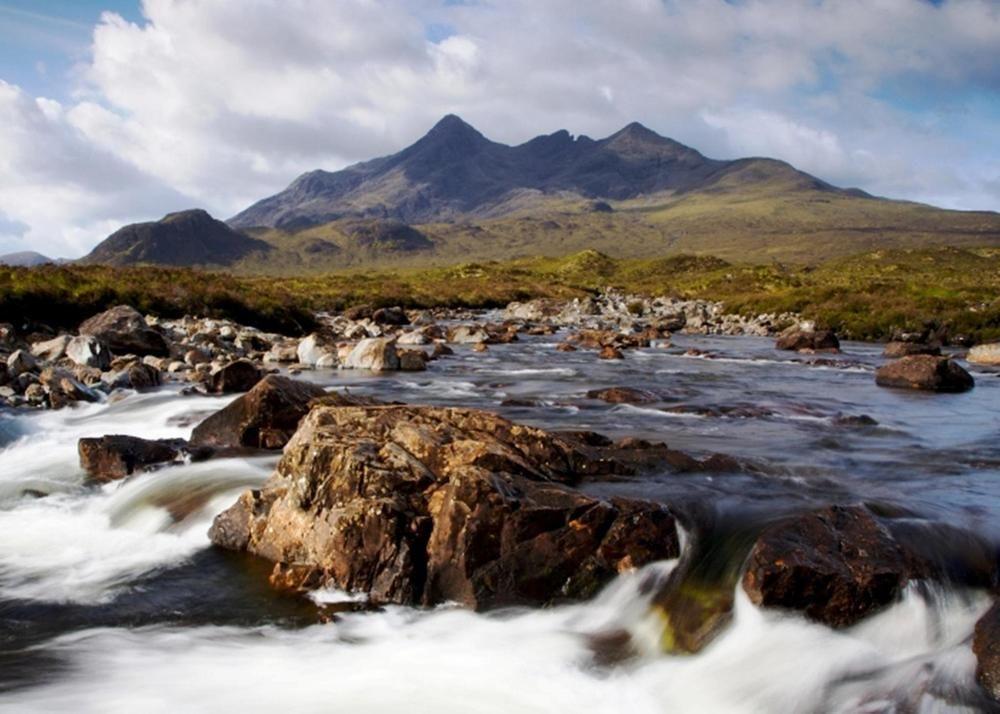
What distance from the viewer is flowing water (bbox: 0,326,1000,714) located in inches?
255

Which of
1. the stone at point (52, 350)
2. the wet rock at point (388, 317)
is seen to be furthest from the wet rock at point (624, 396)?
the wet rock at point (388, 317)

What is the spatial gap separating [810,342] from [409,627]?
3183cm

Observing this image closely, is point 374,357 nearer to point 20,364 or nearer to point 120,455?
point 20,364

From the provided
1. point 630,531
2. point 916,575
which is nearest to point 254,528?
point 630,531

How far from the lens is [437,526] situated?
7.98m

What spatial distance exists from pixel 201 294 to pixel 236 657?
33.3 meters

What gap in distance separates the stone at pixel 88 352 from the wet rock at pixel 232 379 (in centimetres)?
384

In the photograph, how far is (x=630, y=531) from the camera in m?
8.18

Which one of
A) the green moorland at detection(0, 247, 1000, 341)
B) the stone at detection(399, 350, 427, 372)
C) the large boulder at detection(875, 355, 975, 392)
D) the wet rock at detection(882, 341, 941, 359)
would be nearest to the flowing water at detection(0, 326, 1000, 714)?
the large boulder at detection(875, 355, 975, 392)

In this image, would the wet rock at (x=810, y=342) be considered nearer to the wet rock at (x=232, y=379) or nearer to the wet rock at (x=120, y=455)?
the wet rock at (x=232, y=379)

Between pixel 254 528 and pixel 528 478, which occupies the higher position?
pixel 528 478

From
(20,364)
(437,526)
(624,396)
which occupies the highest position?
(20,364)

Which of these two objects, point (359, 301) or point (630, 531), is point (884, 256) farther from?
point (630, 531)

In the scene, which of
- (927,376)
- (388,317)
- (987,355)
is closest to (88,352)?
(927,376)
